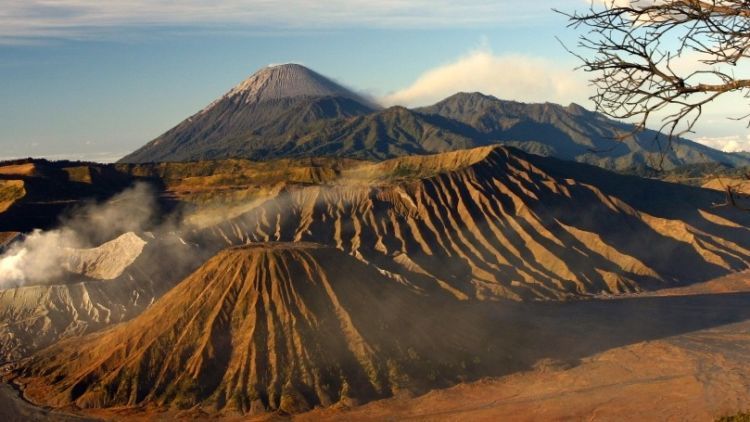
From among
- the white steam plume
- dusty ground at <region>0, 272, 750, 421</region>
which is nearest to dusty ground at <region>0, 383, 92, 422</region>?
dusty ground at <region>0, 272, 750, 421</region>

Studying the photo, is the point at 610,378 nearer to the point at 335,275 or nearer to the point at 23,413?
the point at 335,275

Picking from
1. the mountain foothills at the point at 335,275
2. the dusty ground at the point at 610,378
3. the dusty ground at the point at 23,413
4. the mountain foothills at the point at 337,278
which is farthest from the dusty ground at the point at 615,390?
the dusty ground at the point at 23,413

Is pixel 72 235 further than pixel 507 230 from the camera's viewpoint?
No

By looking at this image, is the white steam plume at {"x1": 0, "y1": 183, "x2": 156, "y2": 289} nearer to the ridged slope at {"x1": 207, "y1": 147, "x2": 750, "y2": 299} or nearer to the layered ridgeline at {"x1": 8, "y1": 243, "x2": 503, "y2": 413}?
the layered ridgeline at {"x1": 8, "y1": 243, "x2": 503, "y2": 413}

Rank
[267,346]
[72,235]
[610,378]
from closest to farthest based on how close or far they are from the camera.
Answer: [610,378] → [267,346] → [72,235]

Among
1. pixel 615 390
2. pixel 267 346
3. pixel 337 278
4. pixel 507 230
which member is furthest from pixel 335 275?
pixel 507 230

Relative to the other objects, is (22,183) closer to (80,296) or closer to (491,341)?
(80,296)
